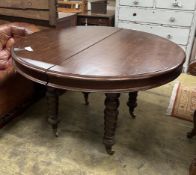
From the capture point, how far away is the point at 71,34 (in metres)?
1.89

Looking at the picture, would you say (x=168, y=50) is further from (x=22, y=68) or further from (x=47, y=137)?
(x=47, y=137)

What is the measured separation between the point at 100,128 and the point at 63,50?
77 centimetres

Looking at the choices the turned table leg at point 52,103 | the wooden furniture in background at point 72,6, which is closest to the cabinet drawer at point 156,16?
the wooden furniture in background at point 72,6

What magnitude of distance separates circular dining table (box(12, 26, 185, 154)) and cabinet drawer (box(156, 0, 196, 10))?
118cm

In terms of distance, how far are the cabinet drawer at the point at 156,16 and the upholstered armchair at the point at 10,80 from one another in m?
1.35

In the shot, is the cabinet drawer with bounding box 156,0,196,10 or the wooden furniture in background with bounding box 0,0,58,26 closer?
the wooden furniture in background with bounding box 0,0,58,26

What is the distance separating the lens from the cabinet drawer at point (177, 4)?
2.71 metres

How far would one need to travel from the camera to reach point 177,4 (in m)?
2.77

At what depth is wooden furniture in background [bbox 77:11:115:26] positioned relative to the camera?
3180 millimetres

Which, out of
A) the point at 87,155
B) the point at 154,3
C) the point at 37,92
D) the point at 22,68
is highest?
the point at 154,3

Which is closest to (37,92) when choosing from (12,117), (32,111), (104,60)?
(32,111)

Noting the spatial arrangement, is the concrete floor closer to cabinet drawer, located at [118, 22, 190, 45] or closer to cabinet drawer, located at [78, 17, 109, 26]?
cabinet drawer, located at [118, 22, 190, 45]

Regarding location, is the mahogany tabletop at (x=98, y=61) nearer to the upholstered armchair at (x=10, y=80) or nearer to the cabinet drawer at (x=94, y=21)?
the upholstered armchair at (x=10, y=80)

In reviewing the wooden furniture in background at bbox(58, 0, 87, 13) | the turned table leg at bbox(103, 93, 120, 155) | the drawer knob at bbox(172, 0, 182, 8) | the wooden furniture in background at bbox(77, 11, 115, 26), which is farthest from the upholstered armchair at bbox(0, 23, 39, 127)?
the drawer knob at bbox(172, 0, 182, 8)
